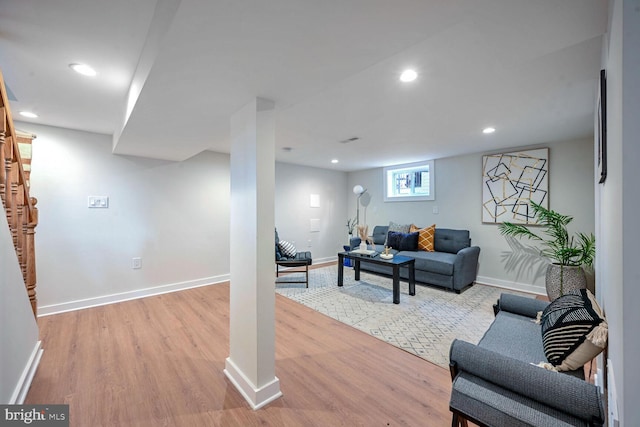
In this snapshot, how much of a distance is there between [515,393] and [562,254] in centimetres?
283

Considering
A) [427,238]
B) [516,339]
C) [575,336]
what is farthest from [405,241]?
[575,336]

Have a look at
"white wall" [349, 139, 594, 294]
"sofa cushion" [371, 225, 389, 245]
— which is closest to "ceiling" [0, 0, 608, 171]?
"white wall" [349, 139, 594, 294]

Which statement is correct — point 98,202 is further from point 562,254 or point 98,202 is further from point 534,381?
point 562,254

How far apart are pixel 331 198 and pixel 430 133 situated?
324 centimetres

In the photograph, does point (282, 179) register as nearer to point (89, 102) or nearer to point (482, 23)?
point (89, 102)

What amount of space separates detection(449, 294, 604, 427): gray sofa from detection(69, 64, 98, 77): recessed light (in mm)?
2905

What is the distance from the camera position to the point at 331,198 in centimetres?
628

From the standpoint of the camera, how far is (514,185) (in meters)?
3.99

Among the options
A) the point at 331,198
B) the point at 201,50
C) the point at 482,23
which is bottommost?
the point at 331,198

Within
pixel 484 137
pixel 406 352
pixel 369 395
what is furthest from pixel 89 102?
pixel 484 137

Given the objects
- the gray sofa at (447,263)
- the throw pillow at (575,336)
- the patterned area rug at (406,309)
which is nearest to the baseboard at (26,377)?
the patterned area rug at (406,309)

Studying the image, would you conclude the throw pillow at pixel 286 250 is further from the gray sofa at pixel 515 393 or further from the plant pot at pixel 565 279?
the plant pot at pixel 565 279

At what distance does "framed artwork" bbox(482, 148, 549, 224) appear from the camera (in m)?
3.77

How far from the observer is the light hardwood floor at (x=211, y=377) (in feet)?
5.20
